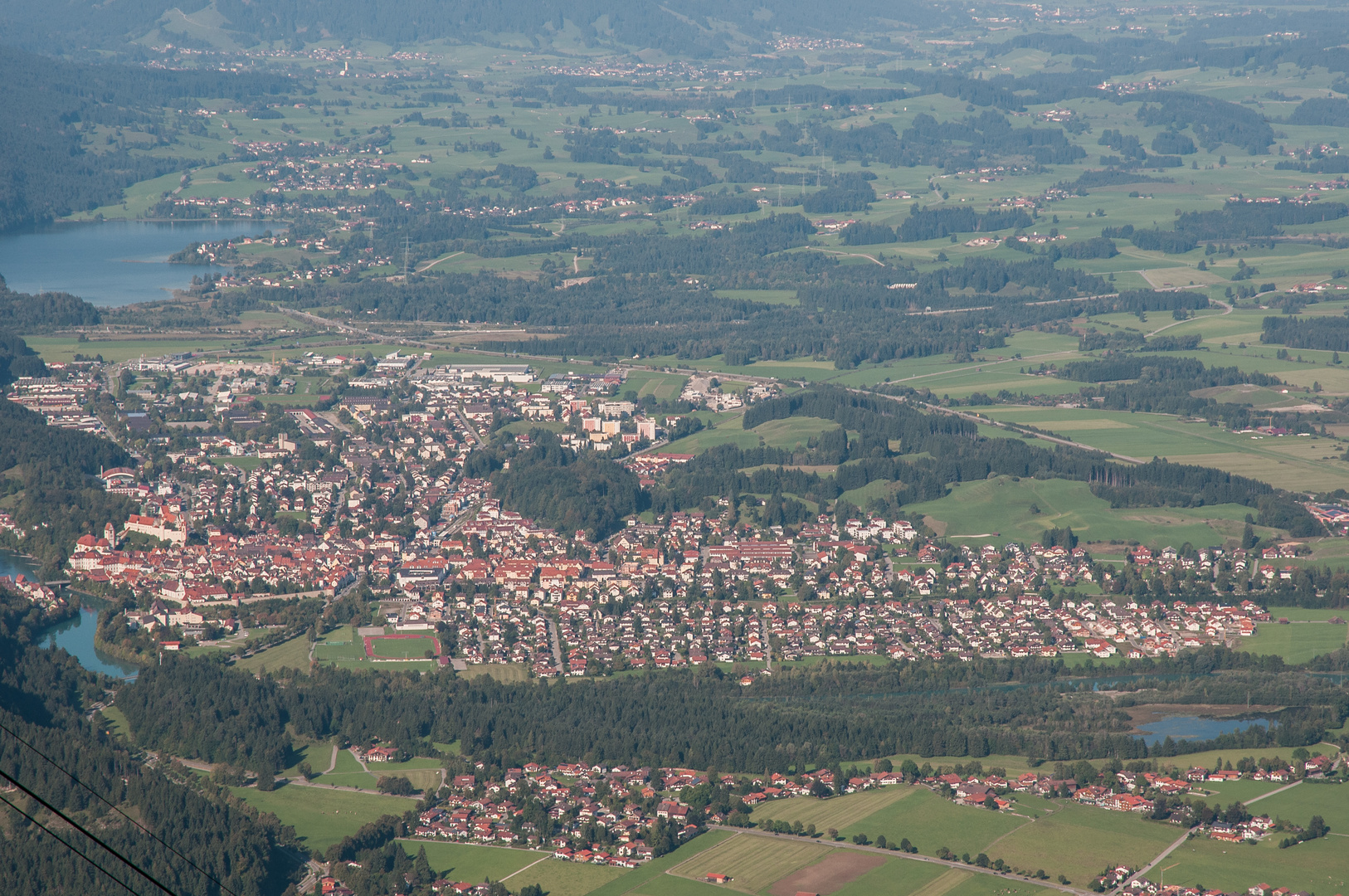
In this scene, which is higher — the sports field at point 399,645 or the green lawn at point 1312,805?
the sports field at point 399,645

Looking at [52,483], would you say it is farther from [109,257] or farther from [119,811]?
[109,257]

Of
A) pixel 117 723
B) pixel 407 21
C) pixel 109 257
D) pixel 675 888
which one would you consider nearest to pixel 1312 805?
pixel 675 888

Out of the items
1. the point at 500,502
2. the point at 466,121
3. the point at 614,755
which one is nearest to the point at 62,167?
the point at 466,121

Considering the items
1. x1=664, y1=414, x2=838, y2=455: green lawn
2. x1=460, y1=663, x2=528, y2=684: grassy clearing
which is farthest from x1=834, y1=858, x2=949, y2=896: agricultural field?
x1=664, y1=414, x2=838, y2=455: green lawn

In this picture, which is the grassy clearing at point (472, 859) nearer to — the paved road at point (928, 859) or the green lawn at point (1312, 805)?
the paved road at point (928, 859)

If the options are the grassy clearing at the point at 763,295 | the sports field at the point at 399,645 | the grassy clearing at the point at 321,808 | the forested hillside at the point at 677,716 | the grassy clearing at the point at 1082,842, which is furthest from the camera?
the grassy clearing at the point at 763,295

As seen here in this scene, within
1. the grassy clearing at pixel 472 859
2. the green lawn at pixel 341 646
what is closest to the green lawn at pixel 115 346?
the green lawn at pixel 341 646

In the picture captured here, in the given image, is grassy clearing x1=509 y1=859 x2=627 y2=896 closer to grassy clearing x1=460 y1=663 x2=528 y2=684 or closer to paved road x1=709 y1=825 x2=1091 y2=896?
paved road x1=709 y1=825 x2=1091 y2=896
